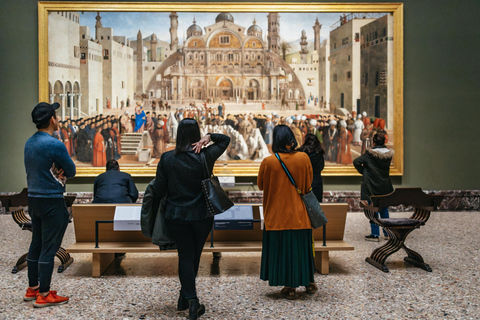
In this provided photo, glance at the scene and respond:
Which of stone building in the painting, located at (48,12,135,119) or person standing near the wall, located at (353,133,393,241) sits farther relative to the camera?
stone building in the painting, located at (48,12,135,119)

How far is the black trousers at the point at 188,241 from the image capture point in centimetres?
Result: 453

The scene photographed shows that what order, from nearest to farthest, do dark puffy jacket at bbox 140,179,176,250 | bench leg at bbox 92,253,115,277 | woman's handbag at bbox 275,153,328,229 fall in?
dark puffy jacket at bbox 140,179,176,250
woman's handbag at bbox 275,153,328,229
bench leg at bbox 92,253,115,277

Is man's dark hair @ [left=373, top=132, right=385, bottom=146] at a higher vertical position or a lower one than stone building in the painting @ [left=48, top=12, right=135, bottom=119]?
lower

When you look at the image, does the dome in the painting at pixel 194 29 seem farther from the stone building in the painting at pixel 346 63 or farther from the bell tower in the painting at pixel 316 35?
the stone building in the painting at pixel 346 63

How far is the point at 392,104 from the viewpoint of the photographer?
11617 millimetres

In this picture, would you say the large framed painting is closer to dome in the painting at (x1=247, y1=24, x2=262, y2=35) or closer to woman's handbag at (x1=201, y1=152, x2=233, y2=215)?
dome in the painting at (x1=247, y1=24, x2=262, y2=35)

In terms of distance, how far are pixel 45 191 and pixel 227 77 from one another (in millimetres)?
7590

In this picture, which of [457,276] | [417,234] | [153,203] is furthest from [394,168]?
[153,203]

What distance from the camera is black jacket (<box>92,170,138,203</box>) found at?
7.30 m

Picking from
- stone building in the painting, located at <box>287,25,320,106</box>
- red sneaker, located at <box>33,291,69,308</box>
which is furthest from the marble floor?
stone building in the painting, located at <box>287,25,320,106</box>

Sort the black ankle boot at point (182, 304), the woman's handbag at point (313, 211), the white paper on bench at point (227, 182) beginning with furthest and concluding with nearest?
the white paper on bench at point (227, 182)
the woman's handbag at point (313, 211)
the black ankle boot at point (182, 304)

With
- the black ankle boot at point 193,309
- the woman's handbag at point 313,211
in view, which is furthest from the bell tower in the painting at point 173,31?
the black ankle boot at point 193,309

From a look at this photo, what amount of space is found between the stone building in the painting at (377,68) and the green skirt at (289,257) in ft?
23.9

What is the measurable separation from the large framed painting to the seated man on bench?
3.99 meters
